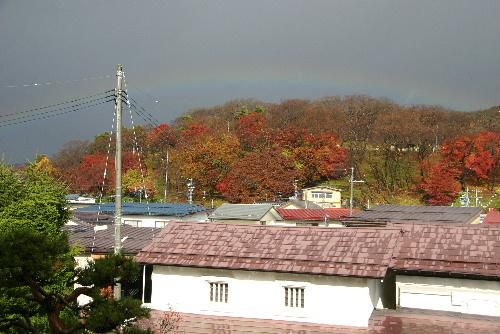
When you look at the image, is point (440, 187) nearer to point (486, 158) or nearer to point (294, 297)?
point (486, 158)

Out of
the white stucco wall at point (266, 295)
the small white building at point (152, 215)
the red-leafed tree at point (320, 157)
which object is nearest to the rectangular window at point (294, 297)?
the white stucco wall at point (266, 295)

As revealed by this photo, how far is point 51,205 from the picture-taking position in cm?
1803

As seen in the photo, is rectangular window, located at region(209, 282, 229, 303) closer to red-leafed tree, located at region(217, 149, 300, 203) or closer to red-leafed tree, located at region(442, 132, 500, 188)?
red-leafed tree, located at region(217, 149, 300, 203)

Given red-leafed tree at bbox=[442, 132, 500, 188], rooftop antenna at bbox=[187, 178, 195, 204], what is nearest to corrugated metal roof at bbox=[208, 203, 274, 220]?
rooftop antenna at bbox=[187, 178, 195, 204]

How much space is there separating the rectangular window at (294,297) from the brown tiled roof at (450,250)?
3068mm

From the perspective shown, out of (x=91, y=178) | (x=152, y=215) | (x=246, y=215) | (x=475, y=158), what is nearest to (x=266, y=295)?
(x=246, y=215)

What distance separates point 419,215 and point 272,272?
62.6 ft

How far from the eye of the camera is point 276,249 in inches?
642

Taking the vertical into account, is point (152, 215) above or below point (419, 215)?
below

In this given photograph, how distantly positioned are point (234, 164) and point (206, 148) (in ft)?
12.9

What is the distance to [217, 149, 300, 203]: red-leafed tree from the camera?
5372cm

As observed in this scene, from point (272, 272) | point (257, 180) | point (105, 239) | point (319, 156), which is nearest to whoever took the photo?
point (272, 272)

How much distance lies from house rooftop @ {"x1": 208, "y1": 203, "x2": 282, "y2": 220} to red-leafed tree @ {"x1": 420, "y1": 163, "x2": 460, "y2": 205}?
2114 centimetres

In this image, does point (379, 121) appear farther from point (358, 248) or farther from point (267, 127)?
point (358, 248)
